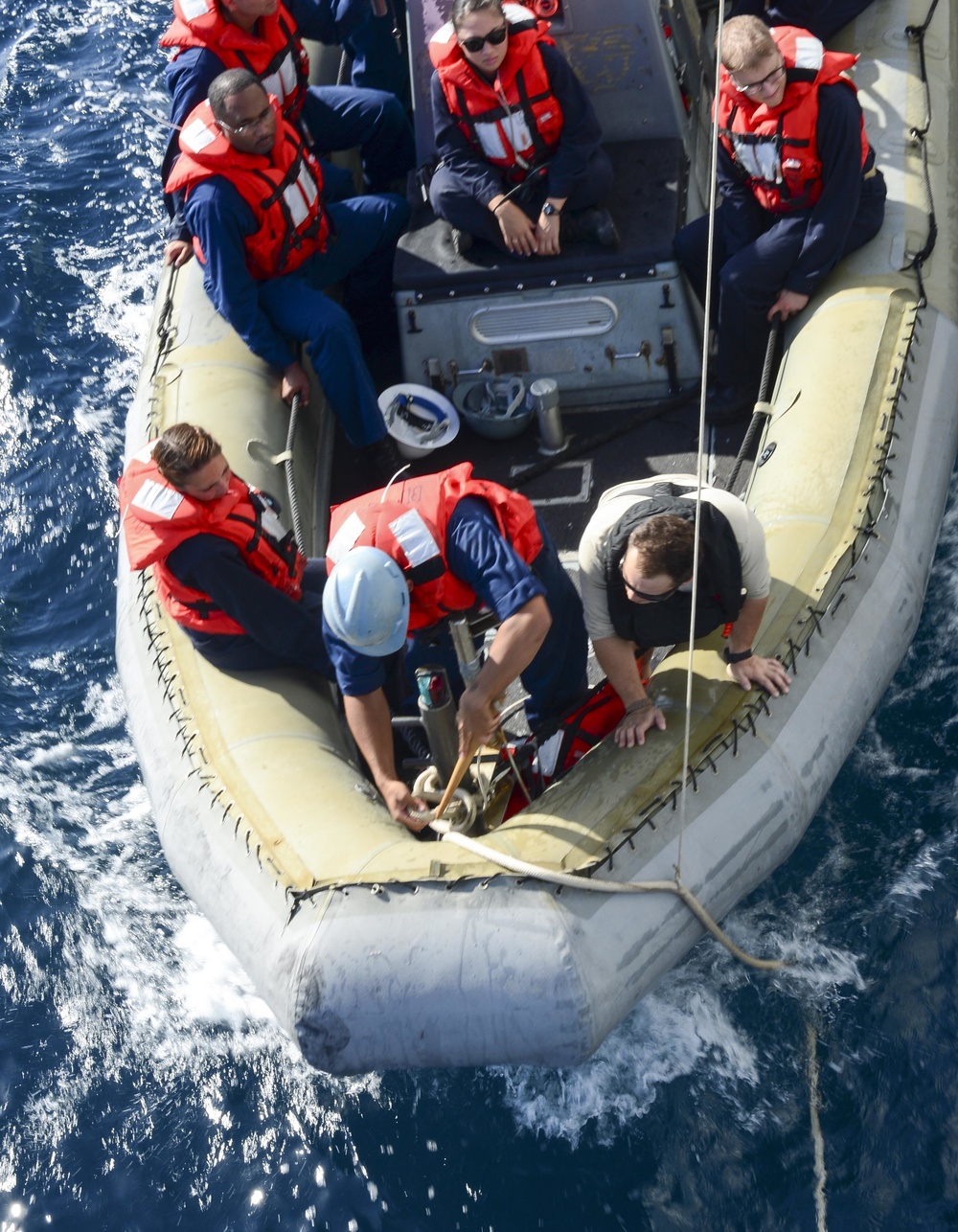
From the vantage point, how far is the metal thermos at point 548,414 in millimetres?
4355

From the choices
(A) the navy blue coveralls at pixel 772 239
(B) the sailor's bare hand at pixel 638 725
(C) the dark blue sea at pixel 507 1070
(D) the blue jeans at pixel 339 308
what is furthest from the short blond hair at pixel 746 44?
(B) the sailor's bare hand at pixel 638 725

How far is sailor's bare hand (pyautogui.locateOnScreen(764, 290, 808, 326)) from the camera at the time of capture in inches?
163

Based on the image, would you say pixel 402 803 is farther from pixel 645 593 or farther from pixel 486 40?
pixel 486 40

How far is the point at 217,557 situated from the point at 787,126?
1.97m

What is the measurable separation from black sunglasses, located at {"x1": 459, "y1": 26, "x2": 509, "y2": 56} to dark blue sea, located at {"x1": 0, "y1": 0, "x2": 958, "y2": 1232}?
210 cm

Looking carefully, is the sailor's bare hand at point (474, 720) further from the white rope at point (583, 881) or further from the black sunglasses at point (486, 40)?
the black sunglasses at point (486, 40)

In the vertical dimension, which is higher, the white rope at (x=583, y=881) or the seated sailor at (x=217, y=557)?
the seated sailor at (x=217, y=557)

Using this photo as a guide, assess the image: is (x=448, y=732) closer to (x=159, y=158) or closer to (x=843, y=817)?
(x=843, y=817)

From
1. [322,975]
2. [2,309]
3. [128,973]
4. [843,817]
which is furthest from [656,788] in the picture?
[2,309]

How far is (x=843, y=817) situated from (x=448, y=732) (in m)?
1.47

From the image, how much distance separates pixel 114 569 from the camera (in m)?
5.40

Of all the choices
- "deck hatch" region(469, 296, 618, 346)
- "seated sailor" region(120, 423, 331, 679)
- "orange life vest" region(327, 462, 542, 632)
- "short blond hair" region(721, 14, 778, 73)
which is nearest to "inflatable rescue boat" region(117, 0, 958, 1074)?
"deck hatch" region(469, 296, 618, 346)

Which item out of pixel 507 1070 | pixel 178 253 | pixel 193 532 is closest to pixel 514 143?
pixel 178 253

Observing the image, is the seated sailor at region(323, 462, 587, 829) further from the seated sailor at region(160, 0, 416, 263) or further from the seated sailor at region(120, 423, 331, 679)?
the seated sailor at region(160, 0, 416, 263)
